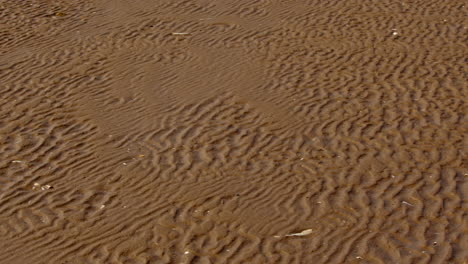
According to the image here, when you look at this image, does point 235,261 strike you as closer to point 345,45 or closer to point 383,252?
point 383,252

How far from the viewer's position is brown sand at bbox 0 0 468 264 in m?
7.24

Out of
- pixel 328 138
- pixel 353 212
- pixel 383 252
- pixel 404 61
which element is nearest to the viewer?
pixel 383 252

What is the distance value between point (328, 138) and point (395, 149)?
2.97 feet

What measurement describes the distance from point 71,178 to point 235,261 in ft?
8.85

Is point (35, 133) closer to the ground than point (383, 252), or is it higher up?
higher up

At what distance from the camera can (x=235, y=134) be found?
9359 millimetres

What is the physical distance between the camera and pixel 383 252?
6.88m

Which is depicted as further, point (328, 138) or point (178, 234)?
point (328, 138)

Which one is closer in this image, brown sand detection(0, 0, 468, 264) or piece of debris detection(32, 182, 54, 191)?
brown sand detection(0, 0, 468, 264)

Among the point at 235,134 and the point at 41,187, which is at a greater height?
the point at 41,187

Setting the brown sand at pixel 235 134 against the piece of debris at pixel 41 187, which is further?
the piece of debris at pixel 41 187

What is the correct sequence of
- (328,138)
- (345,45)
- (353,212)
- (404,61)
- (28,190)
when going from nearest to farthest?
1. (353,212)
2. (28,190)
3. (328,138)
4. (404,61)
5. (345,45)

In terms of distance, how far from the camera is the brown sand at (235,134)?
7.24m

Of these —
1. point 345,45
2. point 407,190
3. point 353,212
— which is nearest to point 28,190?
point 353,212
